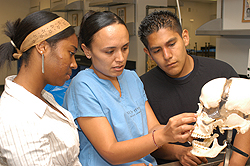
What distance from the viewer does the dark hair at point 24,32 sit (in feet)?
3.54

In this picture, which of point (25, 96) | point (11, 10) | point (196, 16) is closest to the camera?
point (25, 96)

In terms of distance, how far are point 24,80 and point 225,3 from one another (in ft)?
7.63

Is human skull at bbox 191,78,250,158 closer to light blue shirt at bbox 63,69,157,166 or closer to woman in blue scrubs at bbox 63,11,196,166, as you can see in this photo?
woman in blue scrubs at bbox 63,11,196,166

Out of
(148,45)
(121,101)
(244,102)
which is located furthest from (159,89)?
(244,102)

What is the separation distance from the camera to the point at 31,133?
94 cm

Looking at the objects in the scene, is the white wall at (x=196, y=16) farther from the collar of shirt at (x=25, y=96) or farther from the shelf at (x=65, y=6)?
the collar of shirt at (x=25, y=96)

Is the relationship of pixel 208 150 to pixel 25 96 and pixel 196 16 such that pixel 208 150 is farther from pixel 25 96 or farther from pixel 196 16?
pixel 196 16

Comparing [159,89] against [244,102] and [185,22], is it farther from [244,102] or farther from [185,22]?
[185,22]

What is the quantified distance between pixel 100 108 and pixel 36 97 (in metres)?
0.31

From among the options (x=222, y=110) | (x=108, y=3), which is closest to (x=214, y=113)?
(x=222, y=110)

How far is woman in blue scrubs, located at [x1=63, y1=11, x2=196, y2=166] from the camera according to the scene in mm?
1088

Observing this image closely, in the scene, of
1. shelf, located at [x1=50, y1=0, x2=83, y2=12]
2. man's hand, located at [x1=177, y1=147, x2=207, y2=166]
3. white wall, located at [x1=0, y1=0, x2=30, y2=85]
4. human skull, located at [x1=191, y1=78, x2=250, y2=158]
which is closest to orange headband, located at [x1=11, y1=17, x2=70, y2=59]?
human skull, located at [x1=191, y1=78, x2=250, y2=158]

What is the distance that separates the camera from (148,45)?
1.52 m

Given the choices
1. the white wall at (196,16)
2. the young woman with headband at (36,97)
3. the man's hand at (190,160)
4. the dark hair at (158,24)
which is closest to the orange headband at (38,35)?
the young woman with headband at (36,97)
